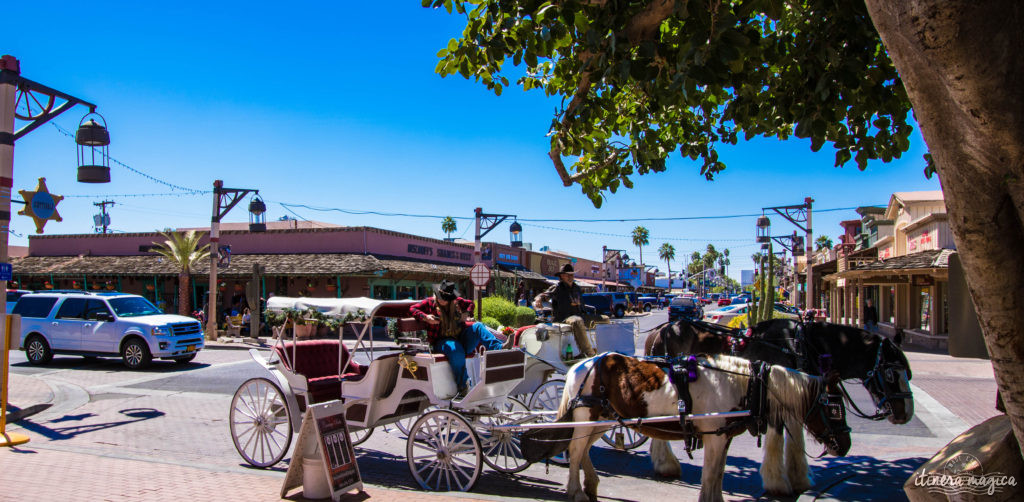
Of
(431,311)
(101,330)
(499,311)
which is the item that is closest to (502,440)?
(431,311)

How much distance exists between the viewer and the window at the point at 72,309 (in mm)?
15139

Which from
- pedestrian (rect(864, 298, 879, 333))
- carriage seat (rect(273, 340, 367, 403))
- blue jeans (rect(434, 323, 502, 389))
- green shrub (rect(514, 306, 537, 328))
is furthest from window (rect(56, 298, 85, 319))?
pedestrian (rect(864, 298, 879, 333))

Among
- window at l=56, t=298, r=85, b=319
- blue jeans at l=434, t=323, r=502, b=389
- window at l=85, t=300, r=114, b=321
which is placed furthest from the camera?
window at l=56, t=298, r=85, b=319

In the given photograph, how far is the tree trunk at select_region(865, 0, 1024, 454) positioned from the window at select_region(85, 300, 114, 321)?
16.9 metres

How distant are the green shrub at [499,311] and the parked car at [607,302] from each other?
580 inches

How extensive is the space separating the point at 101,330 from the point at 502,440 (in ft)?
41.7

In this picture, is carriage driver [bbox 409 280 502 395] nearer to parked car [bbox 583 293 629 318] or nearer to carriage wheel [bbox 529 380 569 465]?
carriage wheel [bbox 529 380 569 465]

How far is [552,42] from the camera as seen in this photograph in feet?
16.7

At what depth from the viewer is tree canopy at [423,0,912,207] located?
14.5ft

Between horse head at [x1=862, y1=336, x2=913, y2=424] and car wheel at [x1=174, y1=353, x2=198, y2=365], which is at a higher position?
horse head at [x1=862, y1=336, x2=913, y2=424]

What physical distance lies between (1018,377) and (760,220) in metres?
25.9

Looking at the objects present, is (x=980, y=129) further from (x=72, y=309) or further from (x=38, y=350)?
(x=38, y=350)

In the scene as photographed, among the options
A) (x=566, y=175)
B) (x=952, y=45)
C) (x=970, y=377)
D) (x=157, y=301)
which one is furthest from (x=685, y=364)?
(x=157, y=301)

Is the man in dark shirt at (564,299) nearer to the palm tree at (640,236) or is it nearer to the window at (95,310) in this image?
the window at (95,310)
